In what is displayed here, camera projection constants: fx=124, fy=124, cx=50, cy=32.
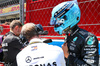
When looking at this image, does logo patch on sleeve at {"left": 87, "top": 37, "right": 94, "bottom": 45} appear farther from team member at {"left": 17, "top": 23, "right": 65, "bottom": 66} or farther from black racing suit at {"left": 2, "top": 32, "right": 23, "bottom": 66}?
black racing suit at {"left": 2, "top": 32, "right": 23, "bottom": 66}

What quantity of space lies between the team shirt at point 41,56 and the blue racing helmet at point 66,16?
25cm

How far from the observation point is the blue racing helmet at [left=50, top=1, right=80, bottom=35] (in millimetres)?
1093

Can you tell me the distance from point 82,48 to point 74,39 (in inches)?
4.8

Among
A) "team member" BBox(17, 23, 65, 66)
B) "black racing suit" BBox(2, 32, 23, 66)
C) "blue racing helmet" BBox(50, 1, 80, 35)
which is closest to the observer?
"team member" BBox(17, 23, 65, 66)

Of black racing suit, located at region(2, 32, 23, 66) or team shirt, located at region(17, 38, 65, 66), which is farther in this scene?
black racing suit, located at region(2, 32, 23, 66)

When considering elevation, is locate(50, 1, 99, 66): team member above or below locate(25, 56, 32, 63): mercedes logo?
above

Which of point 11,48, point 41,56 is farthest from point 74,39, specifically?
point 11,48

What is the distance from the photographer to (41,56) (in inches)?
36.1

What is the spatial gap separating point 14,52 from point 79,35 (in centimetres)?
135

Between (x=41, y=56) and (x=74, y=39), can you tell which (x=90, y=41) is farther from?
(x=41, y=56)

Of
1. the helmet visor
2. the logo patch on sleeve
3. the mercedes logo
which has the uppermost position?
the helmet visor

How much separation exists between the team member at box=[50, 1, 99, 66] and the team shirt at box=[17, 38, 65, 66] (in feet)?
0.48

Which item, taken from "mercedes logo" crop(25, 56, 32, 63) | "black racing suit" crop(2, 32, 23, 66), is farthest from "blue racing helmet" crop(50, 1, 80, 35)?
"black racing suit" crop(2, 32, 23, 66)

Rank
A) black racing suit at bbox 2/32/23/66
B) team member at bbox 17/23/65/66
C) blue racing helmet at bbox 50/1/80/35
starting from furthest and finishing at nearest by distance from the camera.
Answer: black racing suit at bbox 2/32/23/66, blue racing helmet at bbox 50/1/80/35, team member at bbox 17/23/65/66
